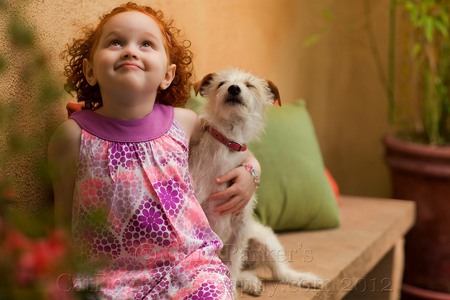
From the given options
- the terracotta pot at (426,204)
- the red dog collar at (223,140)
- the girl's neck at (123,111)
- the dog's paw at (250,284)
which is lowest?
the terracotta pot at (426,204)

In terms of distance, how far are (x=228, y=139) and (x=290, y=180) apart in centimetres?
70

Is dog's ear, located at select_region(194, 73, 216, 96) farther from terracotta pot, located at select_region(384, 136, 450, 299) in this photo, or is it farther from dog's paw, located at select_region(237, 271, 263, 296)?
terracotta pot, located at select_region(384, 136, 450, 299)

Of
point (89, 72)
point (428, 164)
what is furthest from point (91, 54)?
point (428, 164)

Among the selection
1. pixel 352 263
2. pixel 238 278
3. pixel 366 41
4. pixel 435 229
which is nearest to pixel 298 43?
pixel 366 41

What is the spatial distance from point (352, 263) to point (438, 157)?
1.02 m

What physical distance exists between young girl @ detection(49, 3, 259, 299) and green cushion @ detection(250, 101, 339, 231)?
2.60ft

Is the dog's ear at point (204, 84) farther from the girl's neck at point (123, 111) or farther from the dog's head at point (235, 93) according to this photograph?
the girl's neck at point (123, 111)

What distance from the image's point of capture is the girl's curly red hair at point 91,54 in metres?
1.46

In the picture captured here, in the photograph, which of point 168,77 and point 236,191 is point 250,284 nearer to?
point 236,191

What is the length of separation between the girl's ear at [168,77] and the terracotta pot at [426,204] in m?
1.66

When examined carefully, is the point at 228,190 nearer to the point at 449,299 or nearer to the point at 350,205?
the point at 350,205

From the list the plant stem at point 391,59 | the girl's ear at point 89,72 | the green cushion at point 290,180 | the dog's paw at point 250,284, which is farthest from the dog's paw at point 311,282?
the plant stem at point 391,59

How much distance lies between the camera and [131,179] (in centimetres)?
138

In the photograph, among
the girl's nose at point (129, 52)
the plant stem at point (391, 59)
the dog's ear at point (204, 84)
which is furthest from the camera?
the plant stem at point (391, 59)
